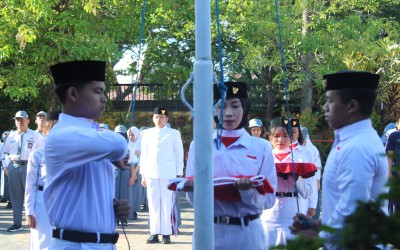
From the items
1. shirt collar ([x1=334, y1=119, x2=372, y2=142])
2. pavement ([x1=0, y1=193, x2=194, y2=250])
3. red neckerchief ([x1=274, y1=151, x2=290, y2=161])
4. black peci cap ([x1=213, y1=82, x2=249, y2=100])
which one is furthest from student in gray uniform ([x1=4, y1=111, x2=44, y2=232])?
shirt collar ([x1=334, y1=119, x2=372, y2=142])

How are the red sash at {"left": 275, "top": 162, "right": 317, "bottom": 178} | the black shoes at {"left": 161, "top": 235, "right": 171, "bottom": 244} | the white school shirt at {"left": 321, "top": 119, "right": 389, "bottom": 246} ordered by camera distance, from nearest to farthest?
the white school shirt at {"left": 321, "top": 119, "right": 389, "bottom": 246}, the red sash at {"left": 275, "top": 162, "right": 317, "bottom": 178}, the black shoes at {"left": 161, "top": 235, "right": 171, "bottom": 244}

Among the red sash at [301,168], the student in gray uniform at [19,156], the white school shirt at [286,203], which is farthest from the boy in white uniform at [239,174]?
the student in gray uniform at [19,156]

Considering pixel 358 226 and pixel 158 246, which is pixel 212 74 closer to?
pixel 358 226

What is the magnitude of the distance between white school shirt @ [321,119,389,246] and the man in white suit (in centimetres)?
953

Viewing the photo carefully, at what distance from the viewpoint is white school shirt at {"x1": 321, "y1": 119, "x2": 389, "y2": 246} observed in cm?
443

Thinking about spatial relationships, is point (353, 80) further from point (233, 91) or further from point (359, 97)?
point (233, 91)

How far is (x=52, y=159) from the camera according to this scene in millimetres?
5074

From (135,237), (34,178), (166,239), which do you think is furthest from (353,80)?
(135,237)

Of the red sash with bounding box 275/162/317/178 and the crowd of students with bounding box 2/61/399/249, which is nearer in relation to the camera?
the crowd of students with bounding box 2/61/399/249

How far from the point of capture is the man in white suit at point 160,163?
14.3 m

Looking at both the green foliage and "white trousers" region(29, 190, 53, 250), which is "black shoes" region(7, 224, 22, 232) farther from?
the green foliage

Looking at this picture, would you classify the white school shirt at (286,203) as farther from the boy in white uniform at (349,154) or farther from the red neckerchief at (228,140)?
the boy in white uniform at (349,154)

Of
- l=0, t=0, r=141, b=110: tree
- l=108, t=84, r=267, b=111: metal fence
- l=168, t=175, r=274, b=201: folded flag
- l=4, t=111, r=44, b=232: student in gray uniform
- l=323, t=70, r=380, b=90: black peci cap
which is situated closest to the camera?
l=323, t=70, r=380, b=90: black peci cap

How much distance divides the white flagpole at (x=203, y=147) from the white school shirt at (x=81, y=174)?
538 millimetres
